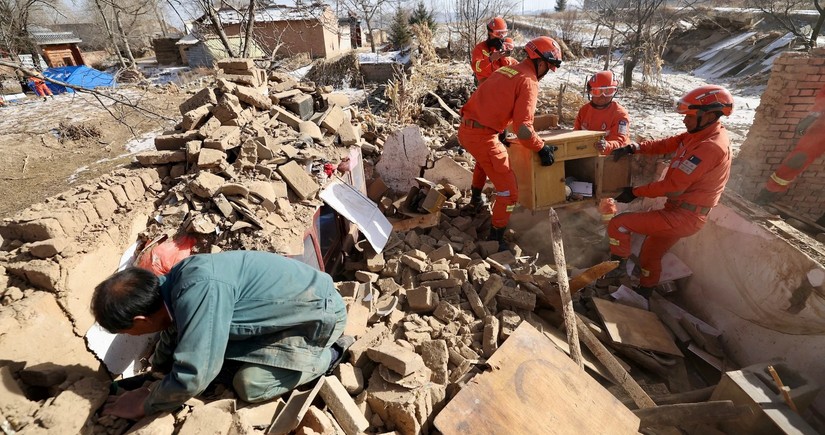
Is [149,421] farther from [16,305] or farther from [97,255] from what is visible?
[97,255]

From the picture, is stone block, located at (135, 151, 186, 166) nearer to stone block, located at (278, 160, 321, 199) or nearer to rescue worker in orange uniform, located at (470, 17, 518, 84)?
stone block, located at (278, 160, 321, 199)

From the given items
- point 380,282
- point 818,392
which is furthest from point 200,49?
point 818,392

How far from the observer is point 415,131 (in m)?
5.83

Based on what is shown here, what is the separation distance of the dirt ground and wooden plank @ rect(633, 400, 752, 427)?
8.43m

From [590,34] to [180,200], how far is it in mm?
26489

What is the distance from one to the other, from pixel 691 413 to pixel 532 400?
4.04ft

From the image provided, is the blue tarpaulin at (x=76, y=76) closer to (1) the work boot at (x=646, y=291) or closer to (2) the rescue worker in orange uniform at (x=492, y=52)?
(2) the rescue worker in orange uniform at (x=492, y=52)

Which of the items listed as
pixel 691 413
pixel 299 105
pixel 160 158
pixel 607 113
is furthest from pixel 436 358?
pixel 299 105

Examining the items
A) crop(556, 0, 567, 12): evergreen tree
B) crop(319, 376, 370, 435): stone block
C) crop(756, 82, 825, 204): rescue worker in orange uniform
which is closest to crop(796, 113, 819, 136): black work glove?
crop(756, 82, 825, 204): rescue worker in orange uniform

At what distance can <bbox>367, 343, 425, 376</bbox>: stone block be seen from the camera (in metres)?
2.58

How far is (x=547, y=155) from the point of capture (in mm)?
4215

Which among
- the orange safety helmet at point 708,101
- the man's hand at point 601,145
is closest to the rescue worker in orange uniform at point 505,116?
the man's hand at point 601,145

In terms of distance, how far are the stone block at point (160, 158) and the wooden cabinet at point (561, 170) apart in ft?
11.6

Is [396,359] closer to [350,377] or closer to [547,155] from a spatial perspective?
[350,377]
